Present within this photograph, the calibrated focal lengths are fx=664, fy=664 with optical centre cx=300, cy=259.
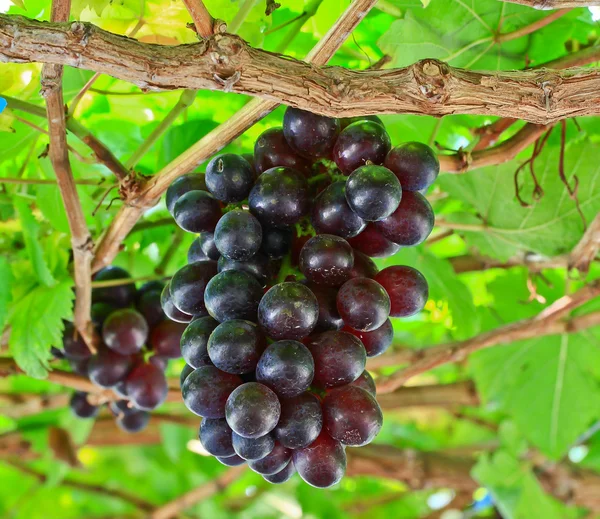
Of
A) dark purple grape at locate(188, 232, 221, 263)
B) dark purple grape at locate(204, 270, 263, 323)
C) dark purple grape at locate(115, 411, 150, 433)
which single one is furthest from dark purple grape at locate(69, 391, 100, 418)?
dark purple grape at locate(204, 270, 263, 323)

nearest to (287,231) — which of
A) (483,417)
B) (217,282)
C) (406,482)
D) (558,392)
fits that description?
(217,282)

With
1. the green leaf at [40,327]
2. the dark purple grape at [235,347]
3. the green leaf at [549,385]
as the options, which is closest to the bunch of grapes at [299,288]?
the dark purple grape at [235,347]

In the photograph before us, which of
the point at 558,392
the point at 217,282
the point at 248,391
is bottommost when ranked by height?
the point at 248,391

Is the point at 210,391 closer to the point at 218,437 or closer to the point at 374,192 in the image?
the point at 218,437

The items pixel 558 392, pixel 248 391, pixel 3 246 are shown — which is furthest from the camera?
pixel 558 392

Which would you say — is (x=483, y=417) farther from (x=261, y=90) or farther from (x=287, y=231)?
(x=261, y=90)

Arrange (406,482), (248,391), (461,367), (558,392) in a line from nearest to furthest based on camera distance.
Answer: (248,391) < (558,392) < (406,482) < (461,367)
